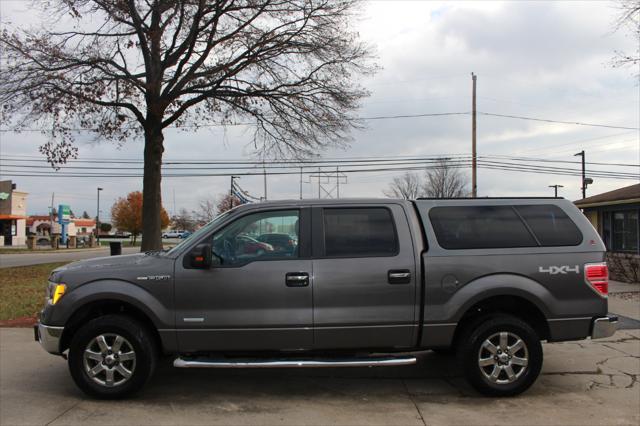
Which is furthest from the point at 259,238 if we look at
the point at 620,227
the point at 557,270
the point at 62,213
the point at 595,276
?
the point at 62,213

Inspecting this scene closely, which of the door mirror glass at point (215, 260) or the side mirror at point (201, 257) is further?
the door mirror glass at point (215, 260)

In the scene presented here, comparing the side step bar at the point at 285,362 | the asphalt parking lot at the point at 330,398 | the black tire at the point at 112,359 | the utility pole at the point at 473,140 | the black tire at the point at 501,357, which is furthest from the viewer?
the utility pole at the point at 473,140

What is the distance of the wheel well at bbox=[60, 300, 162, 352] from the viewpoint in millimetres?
4840

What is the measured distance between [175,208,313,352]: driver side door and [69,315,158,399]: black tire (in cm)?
34

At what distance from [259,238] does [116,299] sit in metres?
1.44

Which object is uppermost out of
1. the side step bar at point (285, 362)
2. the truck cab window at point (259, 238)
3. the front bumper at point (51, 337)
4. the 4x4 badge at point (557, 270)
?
the truck cab window at point (259, 238)

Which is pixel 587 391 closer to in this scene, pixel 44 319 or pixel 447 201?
pixel 447 201

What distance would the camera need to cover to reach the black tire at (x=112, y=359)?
473 centimetres

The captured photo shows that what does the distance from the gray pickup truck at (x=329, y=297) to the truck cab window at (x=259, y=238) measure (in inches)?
0.4

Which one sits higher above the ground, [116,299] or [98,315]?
[116,299]

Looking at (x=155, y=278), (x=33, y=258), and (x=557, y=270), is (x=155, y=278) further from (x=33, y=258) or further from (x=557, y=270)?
(x=33, y=258)

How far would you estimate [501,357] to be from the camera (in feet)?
15.9

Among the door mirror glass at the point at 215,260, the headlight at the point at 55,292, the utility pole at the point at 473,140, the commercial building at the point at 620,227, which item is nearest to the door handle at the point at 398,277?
the door mirror glass at the point at 215,260

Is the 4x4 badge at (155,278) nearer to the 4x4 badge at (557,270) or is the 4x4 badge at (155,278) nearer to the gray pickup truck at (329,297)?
the gray pickup truck at (329,297)
